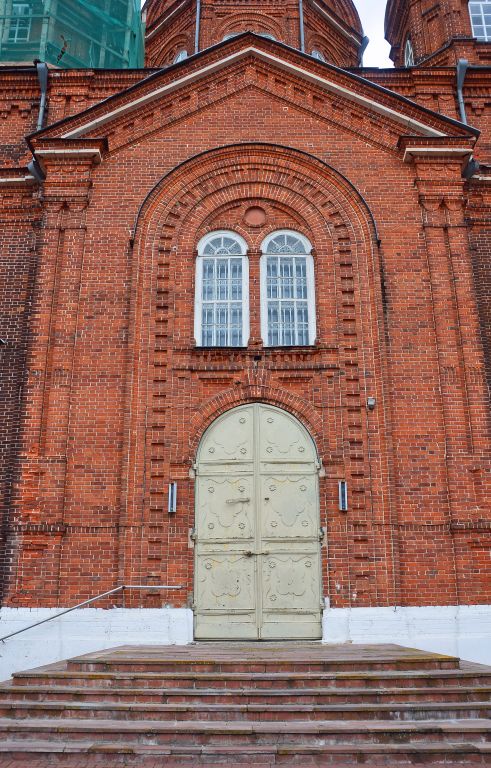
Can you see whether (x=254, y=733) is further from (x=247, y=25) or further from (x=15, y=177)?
(x=247, y=25)

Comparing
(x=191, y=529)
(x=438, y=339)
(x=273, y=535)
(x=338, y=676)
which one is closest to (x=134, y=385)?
(x=191, y=529)

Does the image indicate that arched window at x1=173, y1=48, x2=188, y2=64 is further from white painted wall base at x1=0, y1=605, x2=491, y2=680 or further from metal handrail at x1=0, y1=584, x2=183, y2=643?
white painted wall base at x1=0, y1=605, x2=491, y2=680

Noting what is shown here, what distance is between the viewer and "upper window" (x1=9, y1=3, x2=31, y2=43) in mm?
17672

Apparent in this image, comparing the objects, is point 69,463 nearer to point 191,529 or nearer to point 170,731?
point 191,529

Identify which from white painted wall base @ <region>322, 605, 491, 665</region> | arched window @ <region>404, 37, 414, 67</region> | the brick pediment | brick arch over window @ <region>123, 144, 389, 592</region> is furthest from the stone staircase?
arched window @ <region>404, 37, 414, 67</region>

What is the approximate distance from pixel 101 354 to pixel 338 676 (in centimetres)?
602

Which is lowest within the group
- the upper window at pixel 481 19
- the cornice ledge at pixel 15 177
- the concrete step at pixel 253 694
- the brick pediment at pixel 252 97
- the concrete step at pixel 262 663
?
the concrete step at pixel 253 694

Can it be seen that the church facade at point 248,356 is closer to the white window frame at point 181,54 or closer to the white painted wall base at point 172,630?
the white painted wall base at point 172,630

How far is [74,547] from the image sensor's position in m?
10.2

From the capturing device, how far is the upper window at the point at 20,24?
58.0 ft

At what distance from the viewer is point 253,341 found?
1131cm

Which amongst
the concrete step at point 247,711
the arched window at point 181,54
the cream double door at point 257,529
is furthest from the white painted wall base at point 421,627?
the arched window at point 181,54

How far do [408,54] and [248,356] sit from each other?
34.2 ft

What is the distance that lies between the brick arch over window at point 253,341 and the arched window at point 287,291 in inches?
7.7
